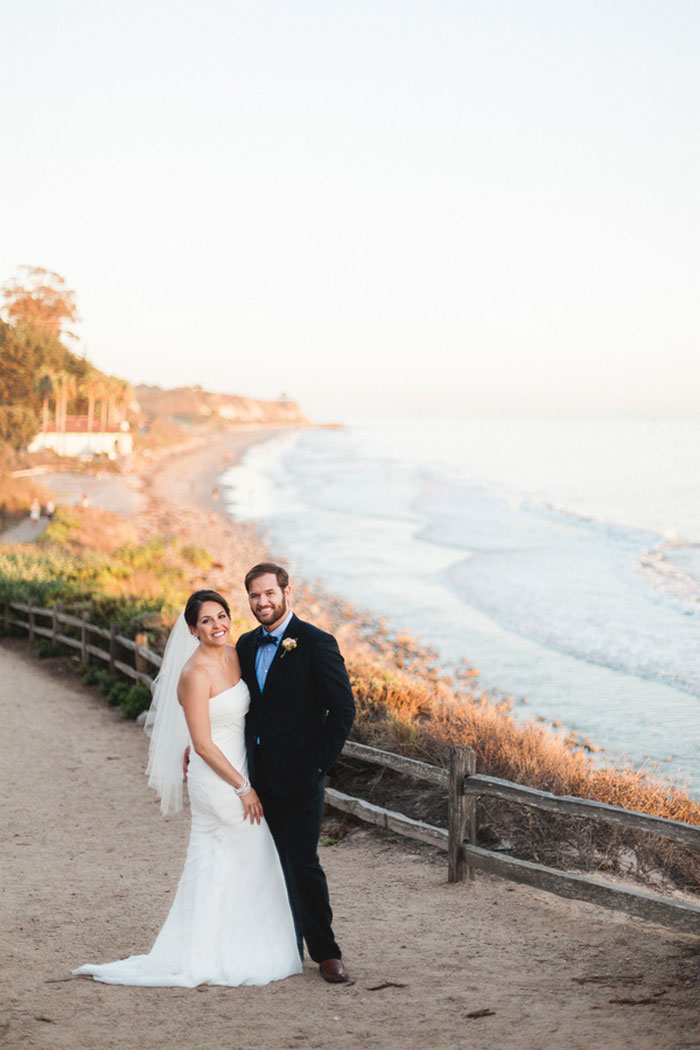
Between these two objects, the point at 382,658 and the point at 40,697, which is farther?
the point at 382,658

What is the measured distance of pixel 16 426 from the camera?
68250 mm

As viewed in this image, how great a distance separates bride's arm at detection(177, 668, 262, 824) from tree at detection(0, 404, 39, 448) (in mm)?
66809

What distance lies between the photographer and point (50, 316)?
8506 cm

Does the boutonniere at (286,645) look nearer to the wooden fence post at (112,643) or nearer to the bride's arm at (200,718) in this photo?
the bride's arm at (200,718)

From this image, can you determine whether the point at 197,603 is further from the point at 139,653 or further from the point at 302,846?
the point at 139,653

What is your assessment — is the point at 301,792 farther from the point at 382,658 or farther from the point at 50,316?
the point at 50,316

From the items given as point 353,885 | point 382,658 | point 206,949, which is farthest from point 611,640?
point 206,949

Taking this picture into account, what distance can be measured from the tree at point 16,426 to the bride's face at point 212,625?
66.8 m

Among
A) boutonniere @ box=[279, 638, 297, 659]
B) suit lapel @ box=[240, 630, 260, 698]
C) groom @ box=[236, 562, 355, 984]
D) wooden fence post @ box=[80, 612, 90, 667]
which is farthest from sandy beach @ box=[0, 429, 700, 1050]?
wooden fence post @ box=[80, 612, 90, 667]

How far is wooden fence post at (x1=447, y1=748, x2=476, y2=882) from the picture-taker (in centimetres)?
672

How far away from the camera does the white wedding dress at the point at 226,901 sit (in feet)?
15.8

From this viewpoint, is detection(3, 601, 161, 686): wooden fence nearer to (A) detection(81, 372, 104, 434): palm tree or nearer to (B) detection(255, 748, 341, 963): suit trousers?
(B) detection(255, 748, 341, 963): suit trousers

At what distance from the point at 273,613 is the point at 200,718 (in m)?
0.62

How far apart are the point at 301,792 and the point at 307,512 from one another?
147ft
